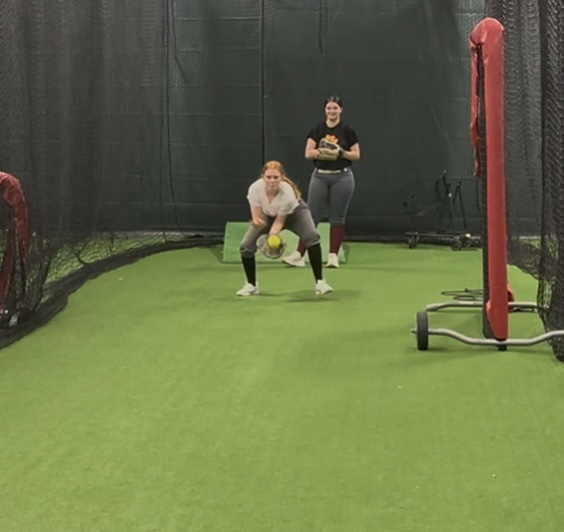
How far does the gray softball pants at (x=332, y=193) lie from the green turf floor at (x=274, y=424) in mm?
1690

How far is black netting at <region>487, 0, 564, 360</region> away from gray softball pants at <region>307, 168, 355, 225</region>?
3.89 feet

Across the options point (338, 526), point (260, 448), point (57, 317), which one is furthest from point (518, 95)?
point (338, 526)

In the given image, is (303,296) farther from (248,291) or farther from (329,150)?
(329,150)

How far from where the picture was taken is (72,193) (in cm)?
580

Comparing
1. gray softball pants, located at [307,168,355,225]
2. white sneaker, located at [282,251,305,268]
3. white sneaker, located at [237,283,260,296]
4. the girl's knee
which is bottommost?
white sneaker, located at [237,283,260,296]

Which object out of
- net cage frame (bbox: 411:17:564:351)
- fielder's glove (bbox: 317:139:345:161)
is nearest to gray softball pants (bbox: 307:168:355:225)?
fielder's glove (bbox: 317:139:345:161)

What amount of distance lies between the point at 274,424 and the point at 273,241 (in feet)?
7.62

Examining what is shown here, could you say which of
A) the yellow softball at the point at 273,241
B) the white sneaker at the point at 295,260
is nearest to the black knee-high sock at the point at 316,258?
the yellow softball at the point at 273,241

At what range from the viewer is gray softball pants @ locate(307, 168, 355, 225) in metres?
6.57

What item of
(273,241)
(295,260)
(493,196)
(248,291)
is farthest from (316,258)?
(493,196)

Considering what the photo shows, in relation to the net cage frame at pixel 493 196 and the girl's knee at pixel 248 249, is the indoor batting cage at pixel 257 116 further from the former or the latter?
the net cage frame at pixel 493 196

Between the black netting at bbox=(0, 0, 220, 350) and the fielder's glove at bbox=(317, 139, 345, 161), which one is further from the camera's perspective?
the fielder's glove at bbox=(317, 139, 345, 161)

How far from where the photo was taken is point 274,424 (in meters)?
2.95

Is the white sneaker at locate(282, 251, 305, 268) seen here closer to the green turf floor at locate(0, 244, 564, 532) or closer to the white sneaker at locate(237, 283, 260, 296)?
the white sneaker at locate(237, 283, 260, 296)
